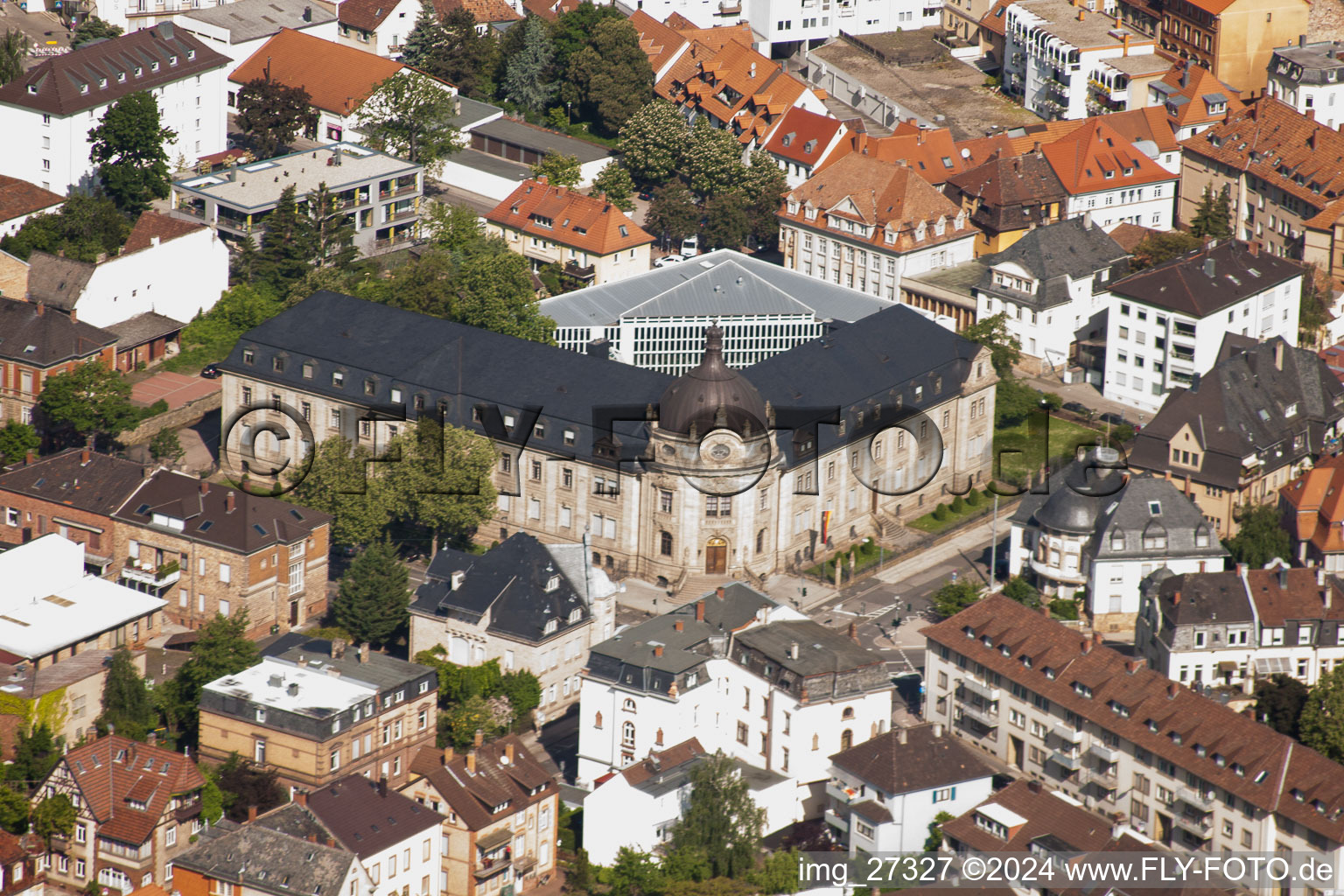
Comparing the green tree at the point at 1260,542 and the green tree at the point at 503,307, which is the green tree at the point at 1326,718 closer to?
the green tree at the point at 1260,542

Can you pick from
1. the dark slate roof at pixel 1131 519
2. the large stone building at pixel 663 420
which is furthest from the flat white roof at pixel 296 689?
the dark slate roof at pixel 1131 519

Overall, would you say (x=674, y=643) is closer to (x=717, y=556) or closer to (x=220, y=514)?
(x=717, y=556)

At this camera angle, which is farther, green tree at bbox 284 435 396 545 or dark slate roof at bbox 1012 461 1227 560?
green tree at bbox 284 435 396 545

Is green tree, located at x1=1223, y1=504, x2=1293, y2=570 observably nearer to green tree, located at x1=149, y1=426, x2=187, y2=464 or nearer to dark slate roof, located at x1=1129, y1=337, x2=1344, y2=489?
dark slate roof, located at x1=1129, y1=337, x2=1344, y2=489

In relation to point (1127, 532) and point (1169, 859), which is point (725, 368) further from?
point (1169, 859)

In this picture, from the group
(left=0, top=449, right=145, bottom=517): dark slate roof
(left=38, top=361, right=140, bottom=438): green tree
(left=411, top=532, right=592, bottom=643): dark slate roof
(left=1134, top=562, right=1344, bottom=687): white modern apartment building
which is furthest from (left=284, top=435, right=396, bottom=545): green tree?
(left=1134, top=562, right=1344, bottom=687): white modern apartment building

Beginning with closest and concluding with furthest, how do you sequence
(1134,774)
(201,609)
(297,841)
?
(297,841), (1134,774), (201,609)

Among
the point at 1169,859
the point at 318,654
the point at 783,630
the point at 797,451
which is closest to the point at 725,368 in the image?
the point at 797,451
